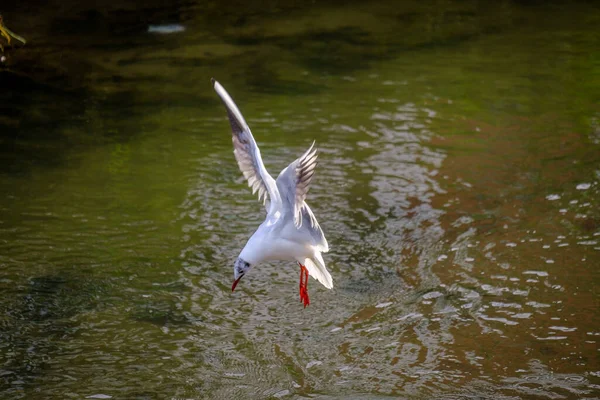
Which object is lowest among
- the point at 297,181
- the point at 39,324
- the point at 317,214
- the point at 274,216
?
the point at 39,324

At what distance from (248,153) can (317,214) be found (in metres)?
2.06

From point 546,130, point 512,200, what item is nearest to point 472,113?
point 546,130

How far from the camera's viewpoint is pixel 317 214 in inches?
299

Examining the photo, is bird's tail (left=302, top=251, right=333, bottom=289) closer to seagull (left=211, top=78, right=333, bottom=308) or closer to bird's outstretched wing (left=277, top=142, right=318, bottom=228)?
seagull (left=211, top=78, right=333, bottom=308)

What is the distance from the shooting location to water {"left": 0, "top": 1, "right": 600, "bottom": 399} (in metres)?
5.45

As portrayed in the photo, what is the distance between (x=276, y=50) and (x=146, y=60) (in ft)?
6.28

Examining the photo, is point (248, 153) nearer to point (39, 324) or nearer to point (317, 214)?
point (39, 324)

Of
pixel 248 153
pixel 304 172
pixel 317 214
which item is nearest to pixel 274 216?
pixel 248 153

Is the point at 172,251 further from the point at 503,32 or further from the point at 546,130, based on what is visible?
the point at 503,32

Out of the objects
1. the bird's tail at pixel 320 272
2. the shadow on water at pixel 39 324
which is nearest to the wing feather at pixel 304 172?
the bird's tail at pixel 320 272

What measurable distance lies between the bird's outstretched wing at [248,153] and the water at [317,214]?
101cm

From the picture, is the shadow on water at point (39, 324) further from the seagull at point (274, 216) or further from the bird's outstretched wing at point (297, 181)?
the bird's outstretched wing at point (297, 181)

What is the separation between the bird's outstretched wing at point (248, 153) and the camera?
5.38 m

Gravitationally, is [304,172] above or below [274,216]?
above
